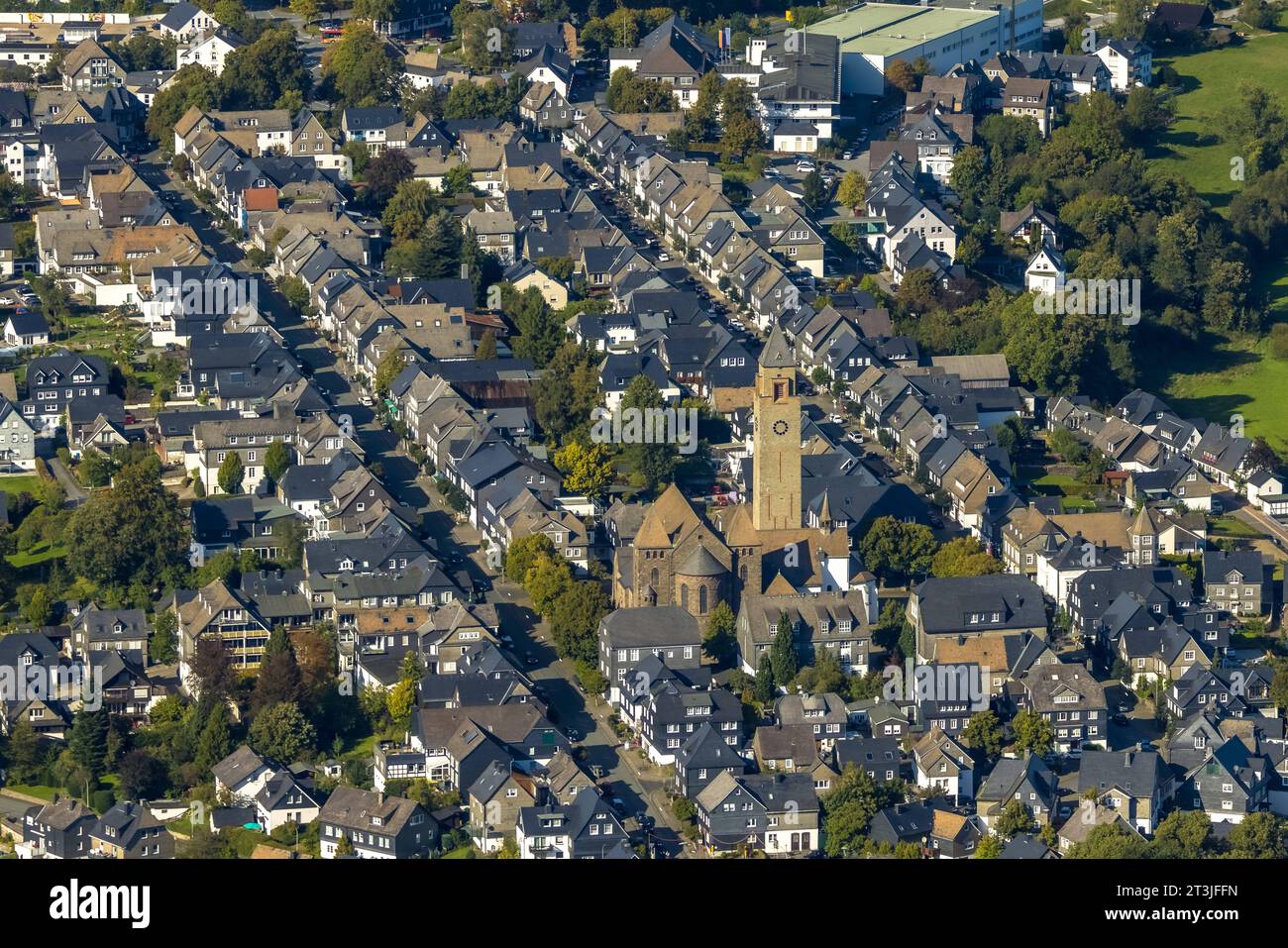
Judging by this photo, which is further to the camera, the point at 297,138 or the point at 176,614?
the point at 297,138

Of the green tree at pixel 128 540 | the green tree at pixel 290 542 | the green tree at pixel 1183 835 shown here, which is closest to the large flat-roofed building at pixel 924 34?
the green tree at pixel 290 542

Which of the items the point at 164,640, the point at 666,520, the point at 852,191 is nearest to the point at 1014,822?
the point at 666,520

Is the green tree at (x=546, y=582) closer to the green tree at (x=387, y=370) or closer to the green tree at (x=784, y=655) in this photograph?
the green tree at (x=784, y=655)

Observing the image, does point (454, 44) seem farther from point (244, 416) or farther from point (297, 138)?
point (244, 416)

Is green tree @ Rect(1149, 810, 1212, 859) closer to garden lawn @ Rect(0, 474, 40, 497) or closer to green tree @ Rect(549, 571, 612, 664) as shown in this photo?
green tree @ Rect(549, 571, 612, 664)

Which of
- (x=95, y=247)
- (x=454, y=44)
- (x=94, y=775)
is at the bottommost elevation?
(x=94, y=775)

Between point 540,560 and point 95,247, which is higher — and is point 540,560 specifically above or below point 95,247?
below

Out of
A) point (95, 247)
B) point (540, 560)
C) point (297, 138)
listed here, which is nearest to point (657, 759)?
point (540, 560)
